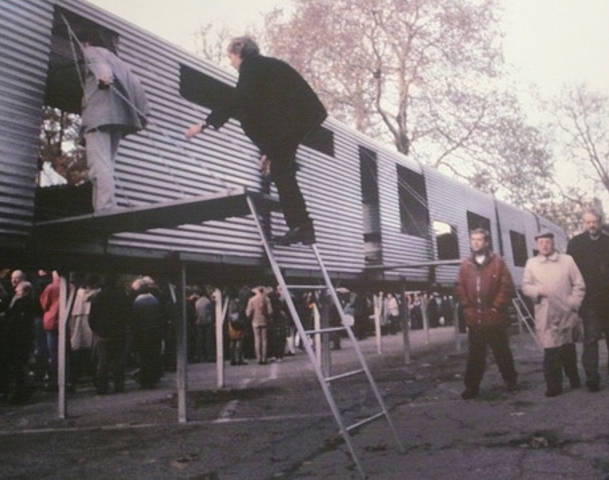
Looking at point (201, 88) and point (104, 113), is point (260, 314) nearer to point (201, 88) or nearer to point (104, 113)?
point (201, 88)

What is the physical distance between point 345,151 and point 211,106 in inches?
129

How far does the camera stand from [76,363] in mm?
10828

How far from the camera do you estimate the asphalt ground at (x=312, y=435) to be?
4.26 m

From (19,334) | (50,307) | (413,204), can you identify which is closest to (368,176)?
(413,204)

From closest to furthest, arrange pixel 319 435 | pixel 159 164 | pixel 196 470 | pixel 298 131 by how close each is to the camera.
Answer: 1. pixel 196 470
2. pixel 298 131
3. pixel 319 435
4. pixel 159 164

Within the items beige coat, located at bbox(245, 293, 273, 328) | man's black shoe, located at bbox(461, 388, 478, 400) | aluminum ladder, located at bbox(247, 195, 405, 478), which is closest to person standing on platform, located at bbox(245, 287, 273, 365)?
beige coat, located at bbox(245, 293, 273, 328)

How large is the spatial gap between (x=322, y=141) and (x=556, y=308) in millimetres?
5399

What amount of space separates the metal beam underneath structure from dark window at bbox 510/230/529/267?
52.2 ft

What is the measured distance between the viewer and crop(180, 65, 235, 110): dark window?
807 cm

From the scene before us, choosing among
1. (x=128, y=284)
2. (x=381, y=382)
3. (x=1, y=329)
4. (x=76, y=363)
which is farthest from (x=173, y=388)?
(x=128, y=284)

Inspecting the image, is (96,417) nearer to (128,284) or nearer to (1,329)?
(1,329)

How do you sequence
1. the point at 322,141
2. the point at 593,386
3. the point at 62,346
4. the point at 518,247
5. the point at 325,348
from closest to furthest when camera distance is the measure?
the point at 593,386 < the point at 62,346 < the point at 325,348 < the point at 322,141 < the point at 518,247

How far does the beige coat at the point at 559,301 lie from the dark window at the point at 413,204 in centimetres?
674

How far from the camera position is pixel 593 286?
23.8 ft
